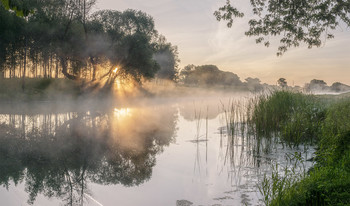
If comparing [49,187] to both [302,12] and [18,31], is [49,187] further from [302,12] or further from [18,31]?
[18,31]

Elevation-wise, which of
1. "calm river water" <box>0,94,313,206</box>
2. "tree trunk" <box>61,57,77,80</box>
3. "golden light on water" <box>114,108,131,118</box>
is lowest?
"calm river water" <box>0,94,313,206</box>

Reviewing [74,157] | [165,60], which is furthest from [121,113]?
[165,60]

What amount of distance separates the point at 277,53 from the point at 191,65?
134200mm

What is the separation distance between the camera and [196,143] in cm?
1096

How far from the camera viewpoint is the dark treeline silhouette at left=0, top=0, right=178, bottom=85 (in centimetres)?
3606

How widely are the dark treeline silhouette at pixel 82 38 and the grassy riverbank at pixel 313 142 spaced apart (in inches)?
1155

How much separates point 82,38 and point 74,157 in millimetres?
31698

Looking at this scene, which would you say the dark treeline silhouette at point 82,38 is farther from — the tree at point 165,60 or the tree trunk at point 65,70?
the tree at point 165,60

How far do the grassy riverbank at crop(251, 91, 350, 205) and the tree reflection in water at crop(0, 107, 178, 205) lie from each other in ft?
11.6

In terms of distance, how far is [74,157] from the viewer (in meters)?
8.61

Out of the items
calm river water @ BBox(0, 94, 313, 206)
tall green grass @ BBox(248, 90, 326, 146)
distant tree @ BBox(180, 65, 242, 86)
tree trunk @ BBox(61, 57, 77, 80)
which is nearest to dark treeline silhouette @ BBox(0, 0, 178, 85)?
tree trunk @ BBox(61, 57, 77, 80)

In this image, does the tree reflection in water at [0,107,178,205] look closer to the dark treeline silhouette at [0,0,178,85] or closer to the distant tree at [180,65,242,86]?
the dark treeline silhouette at [0,0,178,85]

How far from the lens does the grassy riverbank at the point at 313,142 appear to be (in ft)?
13.8

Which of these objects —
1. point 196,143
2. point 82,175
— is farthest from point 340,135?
point 82,175
